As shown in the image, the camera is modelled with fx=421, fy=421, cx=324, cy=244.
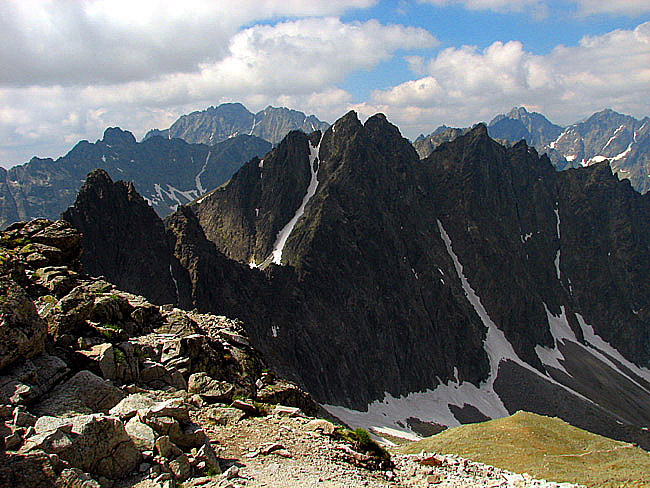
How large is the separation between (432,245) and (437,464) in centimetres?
14710

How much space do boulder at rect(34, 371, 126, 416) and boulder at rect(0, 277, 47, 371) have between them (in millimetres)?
1637

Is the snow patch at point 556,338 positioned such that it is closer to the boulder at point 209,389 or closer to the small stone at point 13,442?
the boulder at point 209,389

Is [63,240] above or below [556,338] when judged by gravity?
above

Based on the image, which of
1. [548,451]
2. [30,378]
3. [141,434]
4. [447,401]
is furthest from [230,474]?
[447,401]

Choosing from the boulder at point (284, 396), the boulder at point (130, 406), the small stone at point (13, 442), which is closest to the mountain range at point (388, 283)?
the boulder at point (284, 396)

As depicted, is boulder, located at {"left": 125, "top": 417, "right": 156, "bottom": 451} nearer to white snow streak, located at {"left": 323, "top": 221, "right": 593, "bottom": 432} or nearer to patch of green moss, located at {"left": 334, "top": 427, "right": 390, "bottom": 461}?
patch of green moss, located at {"left": 334, "top": 427, "right": 390, "bottom": 461}

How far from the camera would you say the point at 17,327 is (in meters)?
13.9

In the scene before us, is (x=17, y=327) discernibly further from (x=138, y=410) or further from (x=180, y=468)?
(x=180, y=468)

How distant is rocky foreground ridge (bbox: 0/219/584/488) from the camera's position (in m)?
11.2

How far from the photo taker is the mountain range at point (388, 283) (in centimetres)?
8825

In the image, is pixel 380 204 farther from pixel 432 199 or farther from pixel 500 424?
pixel 500 424

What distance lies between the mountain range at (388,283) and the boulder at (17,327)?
6315 cm

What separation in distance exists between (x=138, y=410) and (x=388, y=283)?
4813 inches

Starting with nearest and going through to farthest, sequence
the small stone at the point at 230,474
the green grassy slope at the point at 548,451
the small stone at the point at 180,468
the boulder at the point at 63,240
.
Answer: the small stone at the point at 180,468 → the small stone at the point at 230,474 → the boulder at the point at 63,240 → the green grassy slope at the point at 548,451
